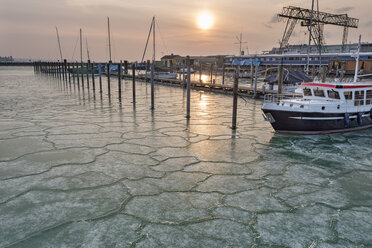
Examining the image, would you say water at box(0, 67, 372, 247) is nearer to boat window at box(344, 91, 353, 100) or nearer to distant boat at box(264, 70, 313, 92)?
boat window at box(344, 91, 353, 100)

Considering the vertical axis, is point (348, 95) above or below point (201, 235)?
above

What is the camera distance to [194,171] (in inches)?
289

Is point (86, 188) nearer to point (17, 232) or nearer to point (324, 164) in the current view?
point (17, 232)

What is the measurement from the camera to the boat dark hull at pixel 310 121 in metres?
11.1

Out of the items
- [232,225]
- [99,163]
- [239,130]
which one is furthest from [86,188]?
[239,130]

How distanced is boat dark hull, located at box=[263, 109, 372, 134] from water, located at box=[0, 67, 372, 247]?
0.36 metres

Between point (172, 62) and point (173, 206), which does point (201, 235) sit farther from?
point (172, 62)

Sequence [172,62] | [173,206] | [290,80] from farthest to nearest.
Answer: [172,62], [290,80], [173,206]

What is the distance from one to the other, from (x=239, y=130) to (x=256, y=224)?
7.36 meters

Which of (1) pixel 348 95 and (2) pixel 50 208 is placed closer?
(2) pixel 50 208

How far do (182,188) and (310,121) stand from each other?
710 cm

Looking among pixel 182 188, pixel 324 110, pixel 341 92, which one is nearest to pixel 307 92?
pixel 341 92

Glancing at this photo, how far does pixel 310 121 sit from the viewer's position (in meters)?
11.2

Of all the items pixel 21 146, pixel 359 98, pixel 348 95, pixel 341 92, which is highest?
pixel 341 92
